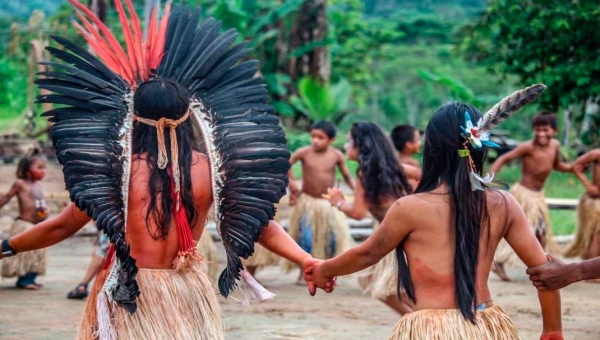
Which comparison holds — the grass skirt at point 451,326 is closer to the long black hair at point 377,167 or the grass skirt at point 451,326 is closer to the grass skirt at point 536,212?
the long black hair at point 377,167

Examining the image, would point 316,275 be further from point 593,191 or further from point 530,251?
point 593,191

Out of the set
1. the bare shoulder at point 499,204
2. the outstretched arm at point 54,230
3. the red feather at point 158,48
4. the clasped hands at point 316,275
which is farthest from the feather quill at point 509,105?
the outstretched arm at point 54,230

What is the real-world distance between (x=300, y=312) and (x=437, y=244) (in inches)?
150

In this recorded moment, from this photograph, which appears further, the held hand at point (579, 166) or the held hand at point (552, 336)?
the held hand at point (579, 166)

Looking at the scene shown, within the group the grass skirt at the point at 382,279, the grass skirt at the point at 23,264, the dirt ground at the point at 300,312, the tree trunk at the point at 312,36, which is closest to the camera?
the dirt ground at the point at 300,312

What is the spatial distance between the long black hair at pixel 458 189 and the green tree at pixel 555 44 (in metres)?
9.52

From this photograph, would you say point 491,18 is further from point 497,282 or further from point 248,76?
point 248,76

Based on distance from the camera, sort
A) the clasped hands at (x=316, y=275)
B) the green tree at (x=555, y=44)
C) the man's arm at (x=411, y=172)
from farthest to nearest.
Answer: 1. the green tree at (x=555, y=44)
2. the man's arm at (x=411, y=172)
3. the clasped hands at (x=316, y=275)

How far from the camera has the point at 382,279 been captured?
6496mm

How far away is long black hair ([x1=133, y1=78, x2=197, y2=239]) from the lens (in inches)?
138

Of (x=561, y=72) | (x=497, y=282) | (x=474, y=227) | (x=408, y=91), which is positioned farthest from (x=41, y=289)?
(x=408, y=91)

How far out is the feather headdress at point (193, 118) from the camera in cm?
347

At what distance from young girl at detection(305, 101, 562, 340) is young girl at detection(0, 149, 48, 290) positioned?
5.05 m

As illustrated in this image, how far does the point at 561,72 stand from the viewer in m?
12.7
